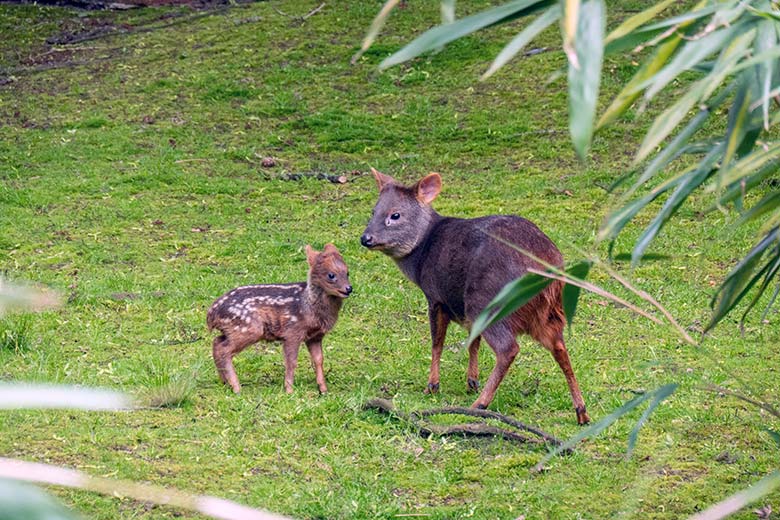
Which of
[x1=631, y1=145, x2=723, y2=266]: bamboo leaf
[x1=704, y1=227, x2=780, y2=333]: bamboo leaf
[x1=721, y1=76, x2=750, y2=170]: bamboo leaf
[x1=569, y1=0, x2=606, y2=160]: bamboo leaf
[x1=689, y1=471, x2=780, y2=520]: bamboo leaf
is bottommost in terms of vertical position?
[x1=704, y1=227, x2=780, y2=333]: bamboo leaf

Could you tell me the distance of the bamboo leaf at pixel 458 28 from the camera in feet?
7.90

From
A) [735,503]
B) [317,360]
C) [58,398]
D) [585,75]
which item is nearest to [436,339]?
[317,360]

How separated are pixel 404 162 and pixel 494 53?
2.96m

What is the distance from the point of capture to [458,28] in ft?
7.98

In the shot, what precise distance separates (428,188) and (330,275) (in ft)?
3.45

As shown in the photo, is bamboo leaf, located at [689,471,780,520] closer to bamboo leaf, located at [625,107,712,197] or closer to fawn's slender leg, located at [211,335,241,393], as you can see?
bamboo leaf, located at [625,107,712,197]

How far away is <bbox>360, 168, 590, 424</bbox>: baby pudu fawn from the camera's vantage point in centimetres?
593

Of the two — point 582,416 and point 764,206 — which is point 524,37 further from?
point 582,416

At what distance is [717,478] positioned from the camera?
16.3ft

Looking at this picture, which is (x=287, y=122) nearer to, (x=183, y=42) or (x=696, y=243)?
(x=183, y=42)

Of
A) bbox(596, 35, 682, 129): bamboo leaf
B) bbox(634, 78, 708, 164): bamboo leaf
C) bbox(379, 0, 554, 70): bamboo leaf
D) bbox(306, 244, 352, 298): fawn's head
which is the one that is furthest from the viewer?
bbox(306, 244, 352, 298): fawn's head

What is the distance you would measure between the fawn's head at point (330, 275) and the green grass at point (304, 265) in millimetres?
529

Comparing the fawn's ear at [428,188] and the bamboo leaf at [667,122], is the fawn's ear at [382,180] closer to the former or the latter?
the fawn's ear at [428,188]

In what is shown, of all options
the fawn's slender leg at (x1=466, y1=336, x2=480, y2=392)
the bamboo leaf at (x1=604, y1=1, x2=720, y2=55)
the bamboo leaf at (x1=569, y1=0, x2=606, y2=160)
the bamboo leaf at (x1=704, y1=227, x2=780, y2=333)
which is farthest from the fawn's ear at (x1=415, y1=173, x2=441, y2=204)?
the bamboo leaf at (x1=569, y1=0, x2=606, y2=160)
